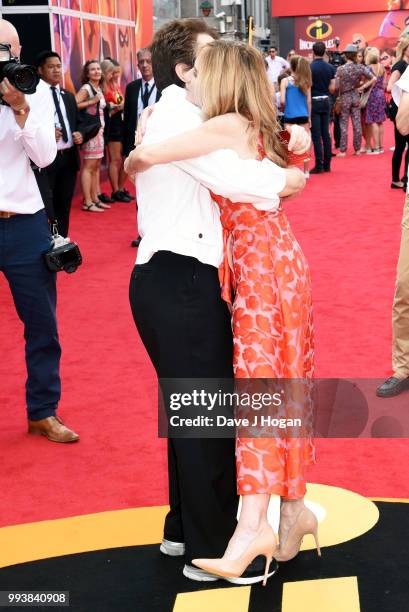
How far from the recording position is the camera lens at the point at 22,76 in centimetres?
350

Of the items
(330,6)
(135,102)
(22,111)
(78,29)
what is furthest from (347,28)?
(22,111)

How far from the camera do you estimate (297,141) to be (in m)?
2.72

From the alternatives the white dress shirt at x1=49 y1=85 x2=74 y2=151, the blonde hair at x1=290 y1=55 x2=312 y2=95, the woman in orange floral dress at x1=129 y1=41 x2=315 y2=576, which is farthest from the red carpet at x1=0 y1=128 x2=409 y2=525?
the blonde hair at x1=290 y1=55 x2=312 y2=95

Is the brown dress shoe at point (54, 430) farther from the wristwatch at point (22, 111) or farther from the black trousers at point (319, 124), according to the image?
the black trousers at point (319, 124)

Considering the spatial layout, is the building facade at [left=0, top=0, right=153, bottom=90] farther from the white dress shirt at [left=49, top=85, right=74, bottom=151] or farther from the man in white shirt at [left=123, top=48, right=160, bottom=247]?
the white dress shirt at [left=49, top=85, right=74, bottom=151]

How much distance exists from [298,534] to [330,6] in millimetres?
32865

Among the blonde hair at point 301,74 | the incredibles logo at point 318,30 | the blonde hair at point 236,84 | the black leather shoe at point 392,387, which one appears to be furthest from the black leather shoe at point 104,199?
the incredibles logo at point 318,30

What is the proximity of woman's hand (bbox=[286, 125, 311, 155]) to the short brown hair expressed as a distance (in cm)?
35

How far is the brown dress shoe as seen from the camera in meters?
4.14

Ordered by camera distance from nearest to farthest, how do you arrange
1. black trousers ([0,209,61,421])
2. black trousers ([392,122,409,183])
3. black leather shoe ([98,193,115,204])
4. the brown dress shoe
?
black trousers ([0,209,61,421]), the brown dress shoe, black trousers ([392,122,409,183]), black leather shoe ([98,193,115,204])

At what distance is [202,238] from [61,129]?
18.1 ft

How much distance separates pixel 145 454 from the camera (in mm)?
4023

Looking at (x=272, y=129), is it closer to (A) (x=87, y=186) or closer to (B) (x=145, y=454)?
(B) (x=145, y=454)

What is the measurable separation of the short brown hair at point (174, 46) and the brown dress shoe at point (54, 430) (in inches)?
78.0
